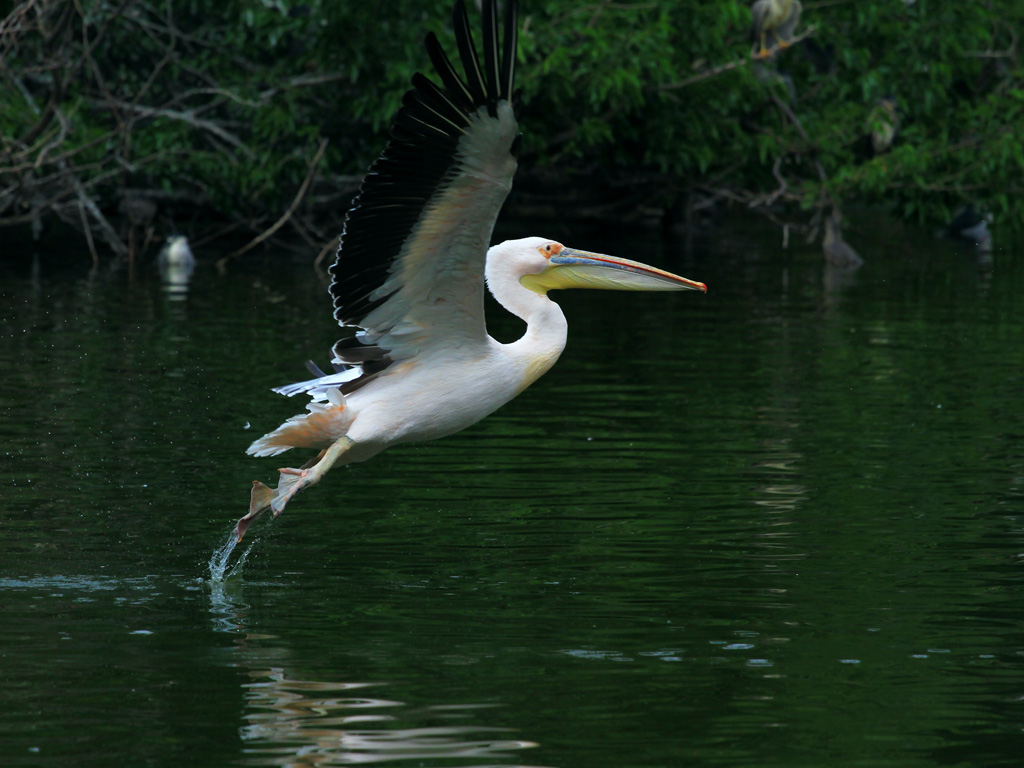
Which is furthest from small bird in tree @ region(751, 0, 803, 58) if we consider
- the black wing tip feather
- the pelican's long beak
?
the black wing tip feather

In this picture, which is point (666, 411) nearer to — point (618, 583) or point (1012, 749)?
point (618, 583)

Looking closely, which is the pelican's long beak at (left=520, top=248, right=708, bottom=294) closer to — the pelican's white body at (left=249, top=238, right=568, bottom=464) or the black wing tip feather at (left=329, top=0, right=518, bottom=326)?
the pelican's white body at (left=249, top=238, right=568, bottom=464)

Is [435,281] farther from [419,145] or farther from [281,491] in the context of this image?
[281,491]

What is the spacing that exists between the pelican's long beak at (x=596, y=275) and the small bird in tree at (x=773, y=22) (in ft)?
42.8

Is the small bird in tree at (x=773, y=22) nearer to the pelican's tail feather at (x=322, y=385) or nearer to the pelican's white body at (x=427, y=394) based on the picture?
the pelican's white body at (x=427, y=394)

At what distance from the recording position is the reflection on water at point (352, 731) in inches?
156

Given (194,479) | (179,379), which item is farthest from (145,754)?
(179,379)

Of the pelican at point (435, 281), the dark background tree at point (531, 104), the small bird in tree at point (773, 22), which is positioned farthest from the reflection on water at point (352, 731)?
the small bird in tree at point (773, 22)

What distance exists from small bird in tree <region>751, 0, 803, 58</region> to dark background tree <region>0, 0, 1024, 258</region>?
7.3 inches

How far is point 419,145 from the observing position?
5.30 m

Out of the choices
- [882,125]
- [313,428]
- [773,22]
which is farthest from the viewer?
[882,125]

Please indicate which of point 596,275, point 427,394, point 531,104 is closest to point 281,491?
point 427,394

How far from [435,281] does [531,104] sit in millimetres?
14134

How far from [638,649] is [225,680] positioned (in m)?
1.26
